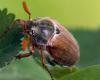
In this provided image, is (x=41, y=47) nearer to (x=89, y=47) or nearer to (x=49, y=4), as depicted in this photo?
(x=89, y=47)

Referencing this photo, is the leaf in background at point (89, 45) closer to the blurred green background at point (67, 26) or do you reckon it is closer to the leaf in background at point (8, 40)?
the blurred green background at point (67, 26)

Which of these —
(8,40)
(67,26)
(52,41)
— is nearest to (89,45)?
(67,26)

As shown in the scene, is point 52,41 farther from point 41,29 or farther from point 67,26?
point 67,26

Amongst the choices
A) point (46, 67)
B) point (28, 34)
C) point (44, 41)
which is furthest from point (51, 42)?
point (46, 67)

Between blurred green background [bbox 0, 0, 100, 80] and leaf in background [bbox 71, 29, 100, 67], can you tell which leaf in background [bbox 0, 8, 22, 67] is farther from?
leaf in background [bbox 71, 29, 100, 67]

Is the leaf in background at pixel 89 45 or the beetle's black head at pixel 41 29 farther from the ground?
the beetle's black head at pixel 41 29

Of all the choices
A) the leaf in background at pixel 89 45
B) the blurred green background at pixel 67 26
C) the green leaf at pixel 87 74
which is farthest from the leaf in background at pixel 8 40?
the leaf in background at pixel 89 45

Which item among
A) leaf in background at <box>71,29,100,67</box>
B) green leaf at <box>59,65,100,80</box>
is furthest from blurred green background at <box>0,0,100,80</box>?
green leaf at <box>59,65,100,80</box>
